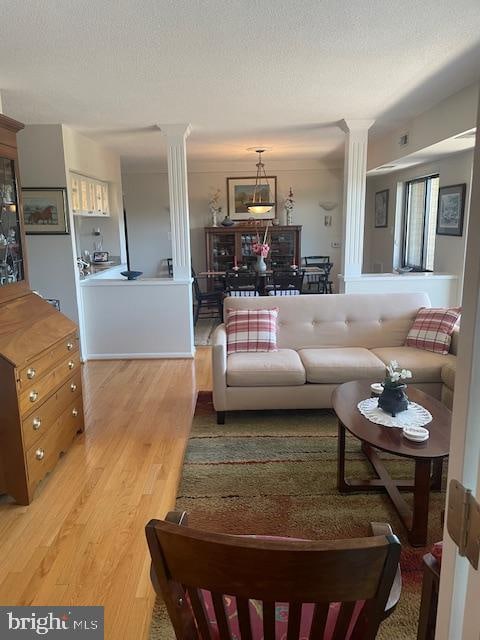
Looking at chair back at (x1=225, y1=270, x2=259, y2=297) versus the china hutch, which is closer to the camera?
the china hutch

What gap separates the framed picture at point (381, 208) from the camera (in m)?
7.45

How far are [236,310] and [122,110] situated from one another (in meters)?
2.12

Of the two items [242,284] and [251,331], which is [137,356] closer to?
[242,284]

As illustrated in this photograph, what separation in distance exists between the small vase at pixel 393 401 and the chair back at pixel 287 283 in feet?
11.1

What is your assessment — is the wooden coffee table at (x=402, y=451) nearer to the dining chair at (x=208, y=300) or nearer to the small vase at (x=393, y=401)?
the small vase at (x=393, y=401)

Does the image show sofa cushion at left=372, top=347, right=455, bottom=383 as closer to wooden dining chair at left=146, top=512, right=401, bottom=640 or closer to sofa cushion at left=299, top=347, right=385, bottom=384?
sofa cushion at left=299, top=347, right=385, bottom=384

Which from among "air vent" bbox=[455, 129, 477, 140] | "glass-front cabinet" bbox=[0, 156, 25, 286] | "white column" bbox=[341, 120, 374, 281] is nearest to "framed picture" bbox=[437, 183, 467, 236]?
"air vent" bbox=[455, 129, 477, 140]

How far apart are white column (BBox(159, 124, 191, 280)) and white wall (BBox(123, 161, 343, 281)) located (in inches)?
127

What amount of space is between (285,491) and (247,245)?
584 cm

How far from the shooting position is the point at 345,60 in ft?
9.95

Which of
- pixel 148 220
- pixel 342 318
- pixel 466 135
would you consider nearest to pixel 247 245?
pixel 148 220

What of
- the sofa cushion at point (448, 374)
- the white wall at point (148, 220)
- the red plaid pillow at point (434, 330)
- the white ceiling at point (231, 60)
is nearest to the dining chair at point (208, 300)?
the white wall at point (148, 220)

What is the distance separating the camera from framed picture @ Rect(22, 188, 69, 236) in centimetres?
465

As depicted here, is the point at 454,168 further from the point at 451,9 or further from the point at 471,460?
the point at 471,460
